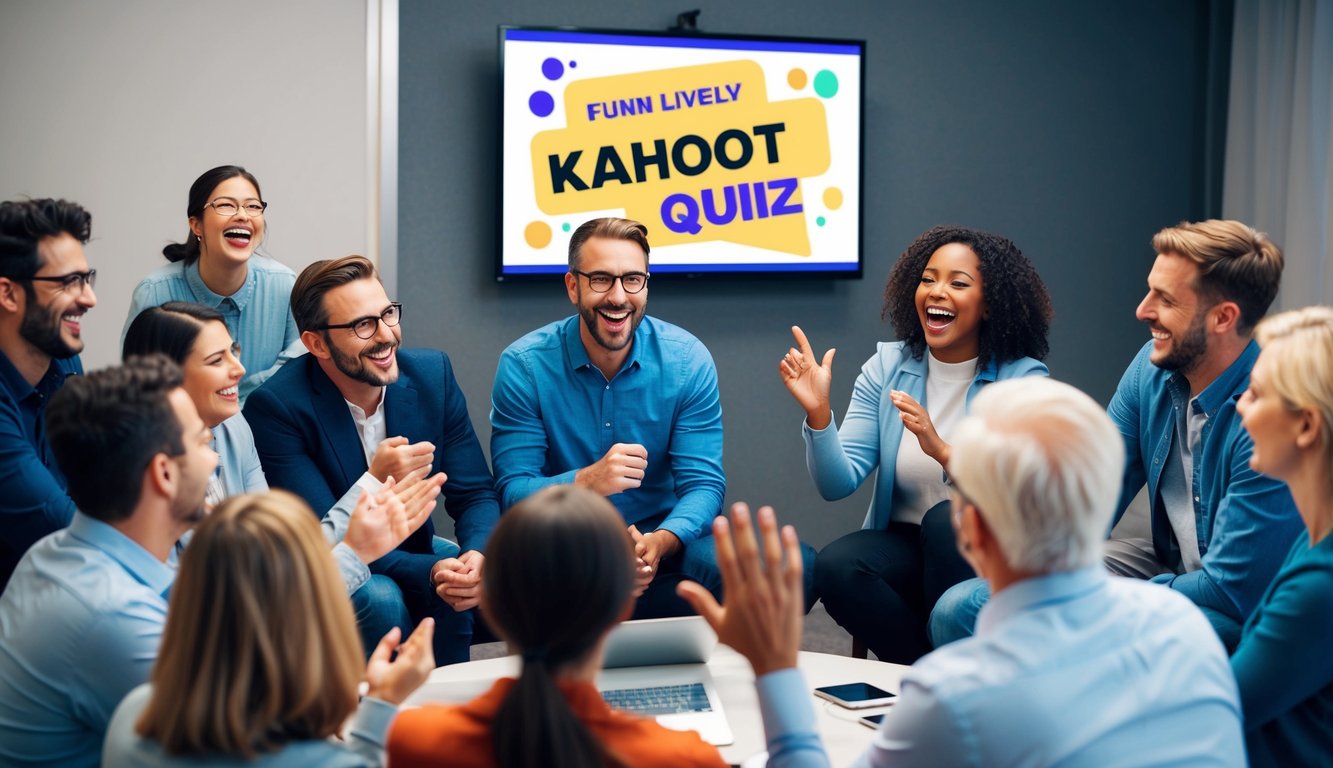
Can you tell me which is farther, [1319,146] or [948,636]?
[1319,146]

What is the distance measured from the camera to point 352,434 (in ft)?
9.75

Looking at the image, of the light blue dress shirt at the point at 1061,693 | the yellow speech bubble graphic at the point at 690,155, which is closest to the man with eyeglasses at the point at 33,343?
the light blue dress shirt at the point at 1061,693

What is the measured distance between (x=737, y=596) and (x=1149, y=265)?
3.91m

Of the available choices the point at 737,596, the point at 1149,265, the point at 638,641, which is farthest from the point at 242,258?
Answer: the point at 1149,265

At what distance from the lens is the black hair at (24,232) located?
2447 millimetres

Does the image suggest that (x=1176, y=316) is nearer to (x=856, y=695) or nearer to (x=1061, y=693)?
(x=856, y=695)

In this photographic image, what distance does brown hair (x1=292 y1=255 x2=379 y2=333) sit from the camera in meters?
2.95

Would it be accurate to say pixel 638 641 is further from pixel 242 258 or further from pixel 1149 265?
pixel 1149 265

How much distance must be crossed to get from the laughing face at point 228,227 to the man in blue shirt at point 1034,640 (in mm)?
2246

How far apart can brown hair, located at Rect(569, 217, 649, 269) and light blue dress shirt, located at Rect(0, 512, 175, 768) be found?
1743mm

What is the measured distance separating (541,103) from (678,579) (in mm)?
1788

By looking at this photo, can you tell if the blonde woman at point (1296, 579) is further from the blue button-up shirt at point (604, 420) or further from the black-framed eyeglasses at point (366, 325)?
the black-framed eyeglasses at point (366, 325)

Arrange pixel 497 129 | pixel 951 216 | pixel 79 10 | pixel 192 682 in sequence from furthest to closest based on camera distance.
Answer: pixel 951 216 → pixel 497 129 → pixel 79 10 → pixel 192 682

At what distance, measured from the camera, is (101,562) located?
1.72 metres
